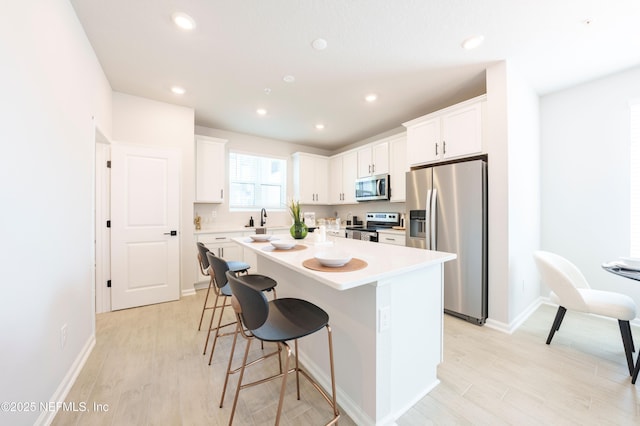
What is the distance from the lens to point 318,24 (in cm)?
192

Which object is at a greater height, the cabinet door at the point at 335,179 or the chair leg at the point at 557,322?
the cabinet door at the point at 335,179

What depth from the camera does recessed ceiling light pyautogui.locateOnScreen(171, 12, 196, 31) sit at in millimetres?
1828

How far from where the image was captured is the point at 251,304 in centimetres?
109

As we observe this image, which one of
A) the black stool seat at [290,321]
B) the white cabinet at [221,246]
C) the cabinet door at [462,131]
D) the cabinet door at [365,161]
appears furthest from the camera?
the cabinet door at [365,161]

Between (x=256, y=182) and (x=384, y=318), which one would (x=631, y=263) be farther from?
(x=256, y=182)

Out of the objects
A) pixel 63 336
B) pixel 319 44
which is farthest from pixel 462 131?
pixel 63 336

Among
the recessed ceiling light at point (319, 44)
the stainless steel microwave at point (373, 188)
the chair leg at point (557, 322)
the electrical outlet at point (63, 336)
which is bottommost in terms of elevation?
the chair leg at point (557, 322)

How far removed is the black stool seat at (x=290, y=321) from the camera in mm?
1164

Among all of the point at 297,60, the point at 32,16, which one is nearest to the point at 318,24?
the point at 297,60

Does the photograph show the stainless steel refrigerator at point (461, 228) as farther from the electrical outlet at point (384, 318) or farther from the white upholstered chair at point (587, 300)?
the electrical outlet at point (384, 318)

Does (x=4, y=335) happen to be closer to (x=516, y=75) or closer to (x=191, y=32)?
(x=191, y=32)

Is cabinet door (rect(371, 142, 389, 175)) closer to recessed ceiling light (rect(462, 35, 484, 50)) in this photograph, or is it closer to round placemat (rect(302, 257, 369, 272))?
recessed ceiling light (rect(462, 35, 484, 50))

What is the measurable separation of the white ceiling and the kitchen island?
1.85 meters

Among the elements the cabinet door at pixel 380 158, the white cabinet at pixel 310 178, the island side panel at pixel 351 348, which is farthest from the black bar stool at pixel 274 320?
the white cabinet at pixel 310 178
